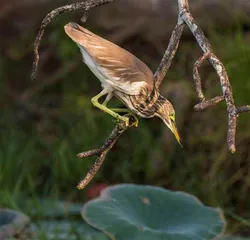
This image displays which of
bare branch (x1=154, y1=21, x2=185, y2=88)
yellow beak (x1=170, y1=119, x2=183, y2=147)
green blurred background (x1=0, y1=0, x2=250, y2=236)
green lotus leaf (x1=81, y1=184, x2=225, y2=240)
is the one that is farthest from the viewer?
green blurred background (x1=0, y1=0, x2=250, y2=236)

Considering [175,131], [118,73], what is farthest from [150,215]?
[118,73]

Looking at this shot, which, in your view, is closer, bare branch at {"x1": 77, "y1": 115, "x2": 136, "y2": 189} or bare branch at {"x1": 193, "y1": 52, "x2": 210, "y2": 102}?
bare branch at {"x1": 193, "y1": 52, "x2": 210, "y2": 102}

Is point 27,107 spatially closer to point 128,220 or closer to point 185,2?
point 128,220

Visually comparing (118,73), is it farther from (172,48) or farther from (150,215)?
(150,215)

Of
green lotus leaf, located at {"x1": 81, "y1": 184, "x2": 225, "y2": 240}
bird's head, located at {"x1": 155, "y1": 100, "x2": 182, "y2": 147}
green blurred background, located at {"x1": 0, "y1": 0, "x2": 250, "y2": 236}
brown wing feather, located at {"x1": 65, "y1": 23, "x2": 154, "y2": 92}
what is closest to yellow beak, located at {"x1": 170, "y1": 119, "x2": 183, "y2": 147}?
bird's head, located at {"x1": 155, "y1": 100, "x2": 182, "y2": 147}

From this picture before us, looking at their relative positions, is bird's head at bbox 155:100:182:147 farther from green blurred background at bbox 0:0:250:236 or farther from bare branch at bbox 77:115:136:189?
green blurred background at bbox 0:0:250:236

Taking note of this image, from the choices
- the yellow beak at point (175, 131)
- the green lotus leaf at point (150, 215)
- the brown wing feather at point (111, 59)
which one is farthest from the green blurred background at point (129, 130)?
the brown wing feather at point (111, 59)

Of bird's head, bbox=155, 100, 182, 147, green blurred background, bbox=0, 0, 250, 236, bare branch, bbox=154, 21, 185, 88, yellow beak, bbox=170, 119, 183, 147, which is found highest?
bare branch, bbox=154, 21, 185, 88

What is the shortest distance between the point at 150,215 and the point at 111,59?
117 centimetres

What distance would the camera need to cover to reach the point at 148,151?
3275mm

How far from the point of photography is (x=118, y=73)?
42.7 inches

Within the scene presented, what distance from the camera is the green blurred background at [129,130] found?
2992 mm

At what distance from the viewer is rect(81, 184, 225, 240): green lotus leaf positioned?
2043mm

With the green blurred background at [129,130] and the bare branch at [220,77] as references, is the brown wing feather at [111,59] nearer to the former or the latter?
the bare branch at [220,77]
